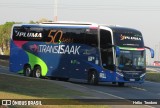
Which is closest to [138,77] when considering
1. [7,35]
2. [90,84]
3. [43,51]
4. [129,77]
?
[129,77]

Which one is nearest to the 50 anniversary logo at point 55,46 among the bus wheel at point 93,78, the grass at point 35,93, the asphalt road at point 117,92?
the bus wheel at point 93,78

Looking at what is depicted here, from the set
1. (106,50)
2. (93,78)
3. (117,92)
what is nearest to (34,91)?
(117,92)

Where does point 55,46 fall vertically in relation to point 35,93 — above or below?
above

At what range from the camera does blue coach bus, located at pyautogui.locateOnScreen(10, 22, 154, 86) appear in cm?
3180

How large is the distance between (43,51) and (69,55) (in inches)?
96.7

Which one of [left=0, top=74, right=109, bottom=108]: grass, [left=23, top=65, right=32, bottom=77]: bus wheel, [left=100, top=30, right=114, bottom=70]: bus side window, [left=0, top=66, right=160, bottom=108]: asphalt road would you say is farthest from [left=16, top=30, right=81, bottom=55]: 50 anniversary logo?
[left=0, top=74, right=109, bottom=108]: grass

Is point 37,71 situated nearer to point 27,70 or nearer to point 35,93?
point 27,70

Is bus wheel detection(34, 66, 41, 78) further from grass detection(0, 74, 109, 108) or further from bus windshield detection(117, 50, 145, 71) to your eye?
grass detection(0, 74, 109, 108)

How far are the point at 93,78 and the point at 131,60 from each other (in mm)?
2589

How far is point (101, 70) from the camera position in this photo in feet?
105

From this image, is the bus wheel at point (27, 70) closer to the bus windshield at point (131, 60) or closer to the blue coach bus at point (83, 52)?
the blue coach bus at point (83, 52)

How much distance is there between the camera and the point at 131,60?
32125 millimetres

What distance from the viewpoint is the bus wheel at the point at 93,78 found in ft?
107

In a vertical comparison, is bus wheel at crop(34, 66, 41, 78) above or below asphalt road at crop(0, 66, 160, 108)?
above
